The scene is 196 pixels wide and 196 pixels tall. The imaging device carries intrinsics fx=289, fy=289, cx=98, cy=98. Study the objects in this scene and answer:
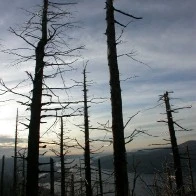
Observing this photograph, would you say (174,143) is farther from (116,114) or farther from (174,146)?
(116,114)

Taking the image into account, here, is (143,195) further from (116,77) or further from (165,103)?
(116,77)

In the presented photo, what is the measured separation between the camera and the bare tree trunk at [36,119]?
859cm

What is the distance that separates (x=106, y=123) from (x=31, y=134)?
275 cm

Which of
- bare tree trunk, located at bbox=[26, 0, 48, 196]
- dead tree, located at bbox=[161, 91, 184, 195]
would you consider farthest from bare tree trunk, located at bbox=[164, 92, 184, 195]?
bare tree trunk, located at bbox=[26, 0, 48, 196]

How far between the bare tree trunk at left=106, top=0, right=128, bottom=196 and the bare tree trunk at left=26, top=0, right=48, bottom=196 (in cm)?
256

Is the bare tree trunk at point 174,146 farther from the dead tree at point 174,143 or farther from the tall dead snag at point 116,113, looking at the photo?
the tall dead snag at point 116,113

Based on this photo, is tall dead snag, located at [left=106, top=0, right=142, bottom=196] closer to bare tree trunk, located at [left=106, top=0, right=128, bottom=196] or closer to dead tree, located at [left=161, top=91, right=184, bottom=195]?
bare tree trunk, located at [left=106, top=0, right=128, bottom=196]

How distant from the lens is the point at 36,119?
905 centimetres

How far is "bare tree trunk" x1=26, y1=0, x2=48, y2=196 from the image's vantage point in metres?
8.59

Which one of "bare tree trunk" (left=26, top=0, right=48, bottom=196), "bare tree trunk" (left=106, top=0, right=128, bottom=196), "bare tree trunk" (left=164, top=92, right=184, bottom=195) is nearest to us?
"bare tree trunk" (left=106, top=0, right=128, bottom=196)

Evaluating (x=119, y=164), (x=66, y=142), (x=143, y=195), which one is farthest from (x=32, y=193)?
(x=143, y=195)

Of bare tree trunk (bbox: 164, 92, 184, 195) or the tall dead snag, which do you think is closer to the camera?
the tall dead snag

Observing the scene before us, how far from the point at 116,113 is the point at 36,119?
9.57 ft

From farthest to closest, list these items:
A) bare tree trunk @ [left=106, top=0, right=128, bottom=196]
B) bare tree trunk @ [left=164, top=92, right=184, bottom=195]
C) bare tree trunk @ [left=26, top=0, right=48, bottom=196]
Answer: bare tree trunk @ [left=164, top=92, right=184, bottom=195]
bare tree trunk @ [left=26, top=0, right=48, bottom=196]
bare tree trunk @ [left=106, top=0, right=128, bottom=196]
